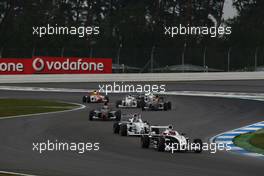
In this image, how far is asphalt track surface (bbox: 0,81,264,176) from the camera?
14.0 metres

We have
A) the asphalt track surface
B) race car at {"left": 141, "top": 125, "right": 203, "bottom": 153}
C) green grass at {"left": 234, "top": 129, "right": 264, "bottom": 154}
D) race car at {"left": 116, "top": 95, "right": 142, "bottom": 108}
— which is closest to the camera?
the asphalt track surface

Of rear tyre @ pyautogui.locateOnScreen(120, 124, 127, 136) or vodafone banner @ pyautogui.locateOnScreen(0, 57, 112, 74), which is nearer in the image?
rear tyre @ pyautogui.locateOnScreen(120, 124, 127, 136)

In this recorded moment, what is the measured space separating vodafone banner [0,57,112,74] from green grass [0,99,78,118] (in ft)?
46.7

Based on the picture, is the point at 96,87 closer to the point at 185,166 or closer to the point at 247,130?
the point at 247,130

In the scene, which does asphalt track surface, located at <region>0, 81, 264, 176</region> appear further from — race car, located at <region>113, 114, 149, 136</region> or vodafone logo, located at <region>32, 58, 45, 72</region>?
vodafone logo, located at <region>32, 58, 45, 72</region>

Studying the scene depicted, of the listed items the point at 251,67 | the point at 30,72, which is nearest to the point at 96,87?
the point at 30,72

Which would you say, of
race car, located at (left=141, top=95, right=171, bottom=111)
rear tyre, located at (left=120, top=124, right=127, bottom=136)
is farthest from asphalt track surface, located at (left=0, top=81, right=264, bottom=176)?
race car, located at (left=141, top=95, right=171, bottom=111)

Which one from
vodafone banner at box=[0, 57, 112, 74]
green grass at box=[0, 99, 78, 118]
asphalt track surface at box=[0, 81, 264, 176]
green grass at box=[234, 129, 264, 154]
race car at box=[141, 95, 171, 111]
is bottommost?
green grass at box=[234, 129, 264, 154]

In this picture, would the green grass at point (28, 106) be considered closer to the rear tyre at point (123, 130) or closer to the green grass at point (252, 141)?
the rear tyre at point (123, 130)

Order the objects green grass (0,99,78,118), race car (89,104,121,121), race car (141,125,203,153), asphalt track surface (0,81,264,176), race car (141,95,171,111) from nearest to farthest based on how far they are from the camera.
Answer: asphalt track surface (0,81,264,176)
race car (141,125,203,153)
race car (89,104,121,121)
green grass (0,99,78,118)
race car (141,95,171,111)

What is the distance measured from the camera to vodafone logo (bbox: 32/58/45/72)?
5331 centimetres

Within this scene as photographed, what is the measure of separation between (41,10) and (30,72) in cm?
1868

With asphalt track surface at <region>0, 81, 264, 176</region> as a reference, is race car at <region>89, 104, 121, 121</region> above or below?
above

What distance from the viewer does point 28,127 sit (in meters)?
23.7
